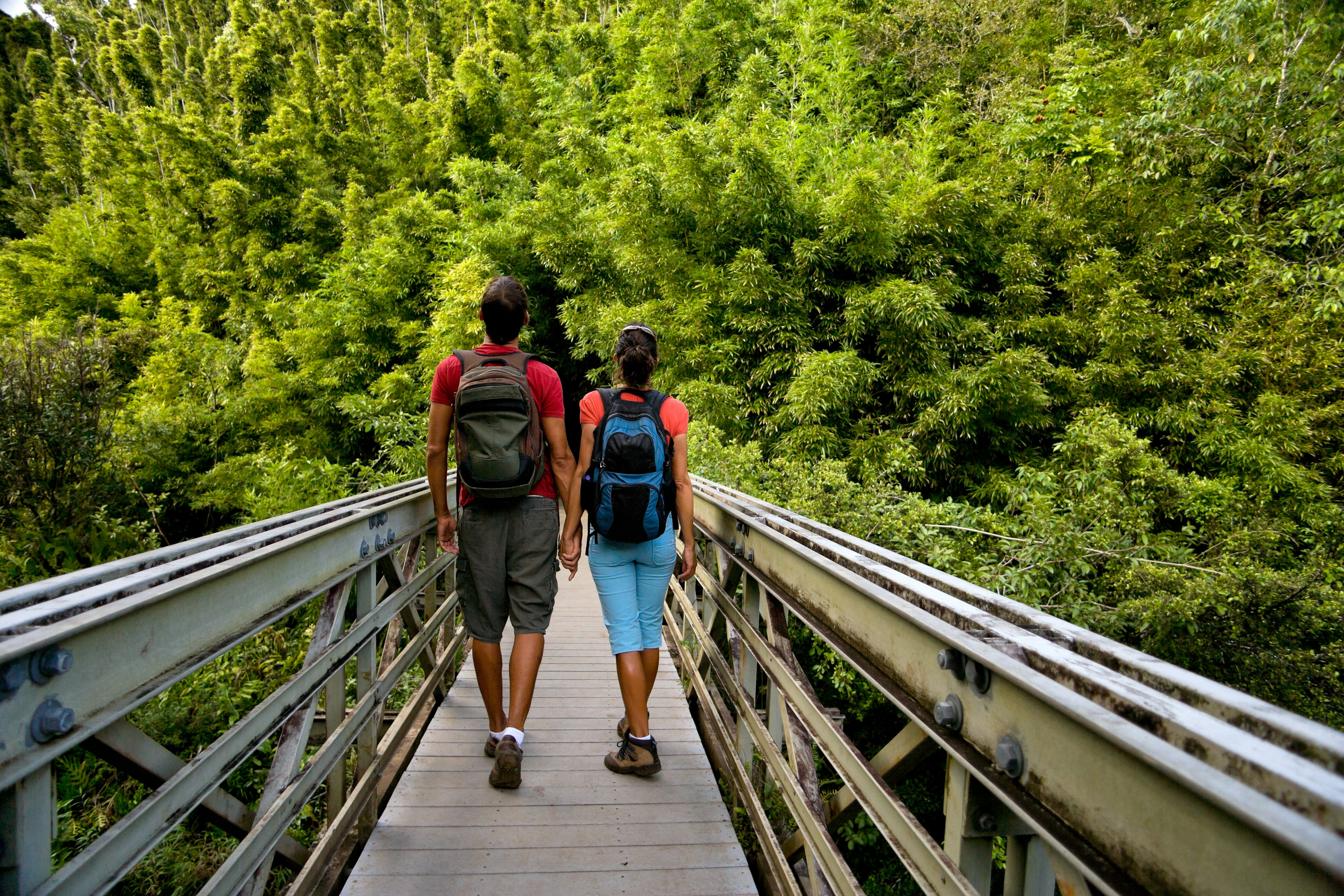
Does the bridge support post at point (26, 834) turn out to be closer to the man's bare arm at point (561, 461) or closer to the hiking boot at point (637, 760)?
the man's bare arm at point (561, 461)

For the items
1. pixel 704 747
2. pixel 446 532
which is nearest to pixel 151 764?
pixel 446 532

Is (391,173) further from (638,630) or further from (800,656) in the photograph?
(638,630)

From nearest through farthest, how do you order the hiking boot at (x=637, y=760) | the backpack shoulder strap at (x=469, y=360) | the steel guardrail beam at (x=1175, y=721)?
the steel guardrail beam at (x=1175, y=721)
the backpack shoulder strap at (x=469, y=360)
the hiking boot at (x=637, y=760)

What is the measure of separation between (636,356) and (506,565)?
85 cm

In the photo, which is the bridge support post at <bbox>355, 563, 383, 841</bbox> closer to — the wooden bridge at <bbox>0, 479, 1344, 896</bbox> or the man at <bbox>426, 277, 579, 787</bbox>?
the wooden bridge at <bbox>0, 479, 1344, 896</bbox>

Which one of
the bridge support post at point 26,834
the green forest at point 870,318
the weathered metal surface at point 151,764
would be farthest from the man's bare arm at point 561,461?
the green forest at point 870,318

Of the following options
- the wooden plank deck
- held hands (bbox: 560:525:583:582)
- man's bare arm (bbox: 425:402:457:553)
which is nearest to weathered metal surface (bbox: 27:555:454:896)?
the wooden plank deck

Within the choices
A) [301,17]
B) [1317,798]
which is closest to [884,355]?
[1317,798]

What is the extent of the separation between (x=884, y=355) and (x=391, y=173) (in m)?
15.1

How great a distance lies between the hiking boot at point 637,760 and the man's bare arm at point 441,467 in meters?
0.94

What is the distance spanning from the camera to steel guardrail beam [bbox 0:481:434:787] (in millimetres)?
767

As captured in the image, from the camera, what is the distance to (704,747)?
261cm

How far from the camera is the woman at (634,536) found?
6.95ft

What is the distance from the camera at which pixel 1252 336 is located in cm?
688
